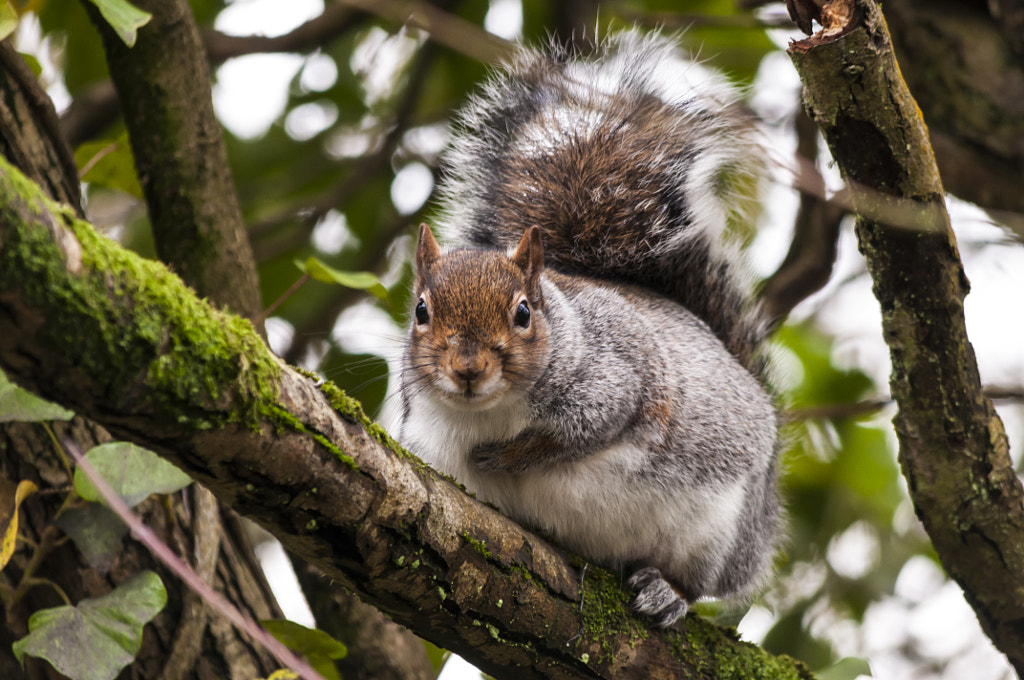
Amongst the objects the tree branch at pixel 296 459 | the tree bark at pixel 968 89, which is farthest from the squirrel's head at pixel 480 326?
the tree bark at pixel 968 89

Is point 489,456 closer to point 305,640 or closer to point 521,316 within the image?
point 521,316

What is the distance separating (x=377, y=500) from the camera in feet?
4.30

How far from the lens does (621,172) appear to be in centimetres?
237

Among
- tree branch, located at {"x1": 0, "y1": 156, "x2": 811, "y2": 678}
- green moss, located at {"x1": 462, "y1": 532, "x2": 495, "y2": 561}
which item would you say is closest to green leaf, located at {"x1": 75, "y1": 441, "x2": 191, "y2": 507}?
tree branch, located at {"x1": 0, "y1": 156, "x2": 811, "y2": 678}

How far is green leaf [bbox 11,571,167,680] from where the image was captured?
1.49m

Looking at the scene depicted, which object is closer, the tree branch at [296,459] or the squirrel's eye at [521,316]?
the tree branch at [296,459]

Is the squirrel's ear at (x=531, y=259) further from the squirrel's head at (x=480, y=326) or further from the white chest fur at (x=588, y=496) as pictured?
the white chest fur at (x=588, y=496)

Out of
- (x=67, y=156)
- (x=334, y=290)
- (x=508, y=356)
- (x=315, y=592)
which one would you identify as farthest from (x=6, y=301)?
(x=334, y=290)

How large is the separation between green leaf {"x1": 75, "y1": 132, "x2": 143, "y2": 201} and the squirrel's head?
2.69ft

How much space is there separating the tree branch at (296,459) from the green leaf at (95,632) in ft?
1.38

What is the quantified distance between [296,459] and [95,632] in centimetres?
65

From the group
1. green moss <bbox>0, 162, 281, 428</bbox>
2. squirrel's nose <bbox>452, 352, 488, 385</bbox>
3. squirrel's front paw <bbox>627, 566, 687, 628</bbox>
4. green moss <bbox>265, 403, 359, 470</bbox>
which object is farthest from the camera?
squirrel's front paw <bbox>627, 566, 687, 628</bbox>

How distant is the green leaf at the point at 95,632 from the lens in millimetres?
1487

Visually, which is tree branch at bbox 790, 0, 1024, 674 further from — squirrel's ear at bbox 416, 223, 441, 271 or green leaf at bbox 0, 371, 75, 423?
green leaf at bbox 0, 371, 75, 423
